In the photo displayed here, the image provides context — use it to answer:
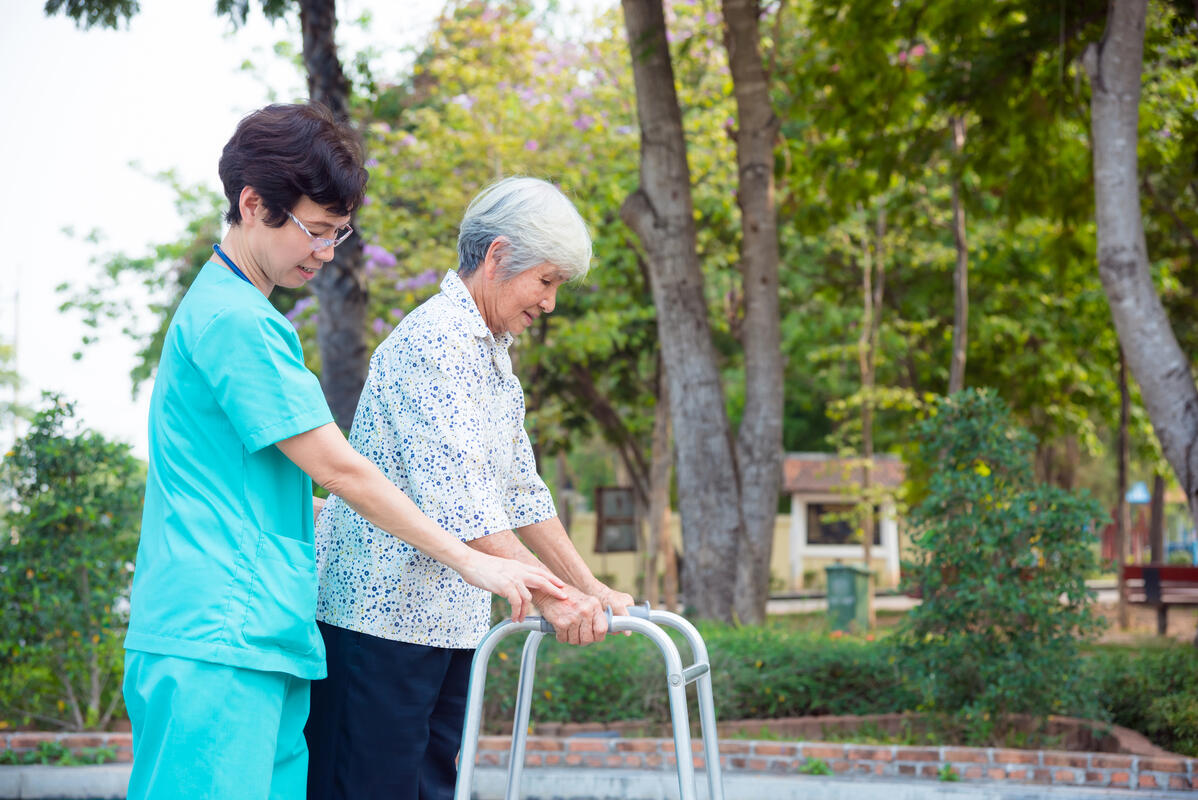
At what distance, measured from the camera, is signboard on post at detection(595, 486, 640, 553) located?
1948 cm

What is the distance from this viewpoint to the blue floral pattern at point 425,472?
87.5 inches

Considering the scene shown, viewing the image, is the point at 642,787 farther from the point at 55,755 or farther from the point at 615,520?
the point at 615,520

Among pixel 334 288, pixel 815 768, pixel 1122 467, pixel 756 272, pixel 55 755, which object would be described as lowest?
pixel 55 755

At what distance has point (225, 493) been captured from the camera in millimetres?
1969

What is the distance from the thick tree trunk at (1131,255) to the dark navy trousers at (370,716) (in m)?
4.83

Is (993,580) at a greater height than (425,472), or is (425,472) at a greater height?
(425,472)

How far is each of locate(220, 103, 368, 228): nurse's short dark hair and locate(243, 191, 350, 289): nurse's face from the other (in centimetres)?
1

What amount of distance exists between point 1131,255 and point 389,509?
517 centimetres

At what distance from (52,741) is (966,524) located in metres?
4.62

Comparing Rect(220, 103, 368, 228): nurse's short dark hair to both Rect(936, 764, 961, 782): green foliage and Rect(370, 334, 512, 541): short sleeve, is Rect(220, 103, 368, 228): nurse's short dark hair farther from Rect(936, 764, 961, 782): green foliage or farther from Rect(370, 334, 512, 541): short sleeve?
Rect(936, 764, 961, 782): green foliage

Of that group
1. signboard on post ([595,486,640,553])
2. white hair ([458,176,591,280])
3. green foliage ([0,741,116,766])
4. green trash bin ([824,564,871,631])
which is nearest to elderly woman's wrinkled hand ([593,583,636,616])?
white hair ([458,176,591,280])

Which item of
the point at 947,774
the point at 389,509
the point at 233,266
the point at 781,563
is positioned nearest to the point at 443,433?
the point at 389,509

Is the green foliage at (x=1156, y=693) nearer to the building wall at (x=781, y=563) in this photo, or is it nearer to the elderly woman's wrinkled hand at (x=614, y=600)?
the elderly woman's wrinkled hand at (x=614, y=600)

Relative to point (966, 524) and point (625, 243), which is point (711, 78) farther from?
point (966, 524)
